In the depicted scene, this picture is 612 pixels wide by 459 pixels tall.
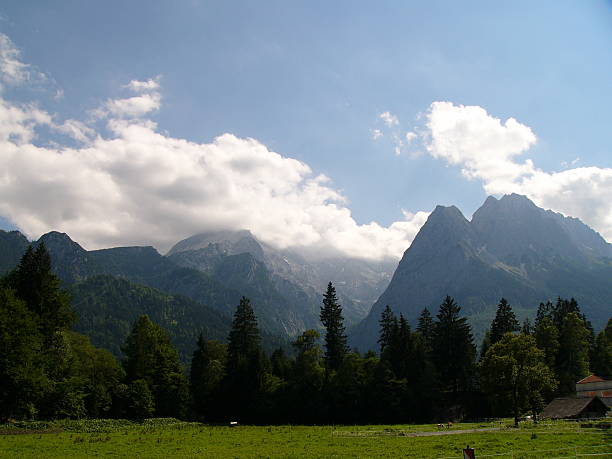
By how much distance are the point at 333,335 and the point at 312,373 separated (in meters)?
14.0

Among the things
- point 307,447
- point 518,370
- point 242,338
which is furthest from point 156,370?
point 518,370

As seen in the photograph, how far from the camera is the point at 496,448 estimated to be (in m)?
33.0

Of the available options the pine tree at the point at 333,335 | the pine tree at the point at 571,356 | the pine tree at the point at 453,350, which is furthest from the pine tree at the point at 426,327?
the pine tree at the point at 571,356

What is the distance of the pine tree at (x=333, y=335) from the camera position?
98.2 metres

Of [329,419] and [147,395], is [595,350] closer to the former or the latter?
[329,419]

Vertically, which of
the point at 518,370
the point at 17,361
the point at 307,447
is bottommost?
the point at 307,447

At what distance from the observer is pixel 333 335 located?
101m

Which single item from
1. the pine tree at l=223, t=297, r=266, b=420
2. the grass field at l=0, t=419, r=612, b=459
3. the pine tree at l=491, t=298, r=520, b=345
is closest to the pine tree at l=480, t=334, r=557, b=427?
the grass field at l=0, t=419, r=612, b=459

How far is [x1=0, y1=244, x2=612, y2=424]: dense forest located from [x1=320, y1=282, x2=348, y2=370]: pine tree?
9.8 inches

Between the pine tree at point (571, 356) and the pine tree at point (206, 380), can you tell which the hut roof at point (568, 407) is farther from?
the pine tree at point (206, 380)

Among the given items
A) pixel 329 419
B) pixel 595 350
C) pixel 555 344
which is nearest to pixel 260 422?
pixel 329 419

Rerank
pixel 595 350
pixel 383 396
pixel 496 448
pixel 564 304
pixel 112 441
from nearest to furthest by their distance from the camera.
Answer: pixel 496 448 < pixel 112 441 < pixel 383 396 < pixel 595 350 < pixel 564 304

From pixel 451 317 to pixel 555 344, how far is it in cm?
1989

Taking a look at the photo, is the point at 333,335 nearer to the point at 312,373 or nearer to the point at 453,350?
the point at 312,373
